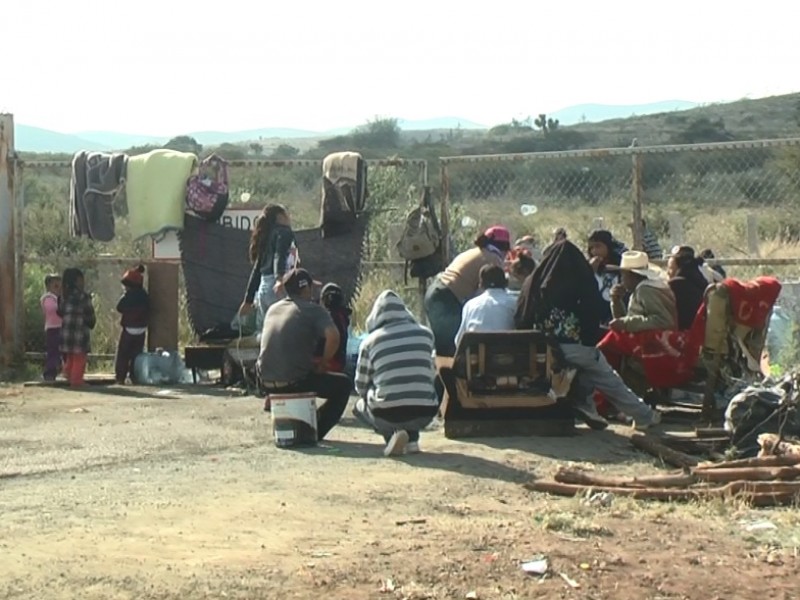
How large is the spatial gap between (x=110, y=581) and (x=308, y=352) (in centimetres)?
491

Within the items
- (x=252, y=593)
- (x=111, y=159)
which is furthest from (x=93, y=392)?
(x=252, y=593)

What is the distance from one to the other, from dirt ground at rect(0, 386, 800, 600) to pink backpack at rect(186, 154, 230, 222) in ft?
15.6

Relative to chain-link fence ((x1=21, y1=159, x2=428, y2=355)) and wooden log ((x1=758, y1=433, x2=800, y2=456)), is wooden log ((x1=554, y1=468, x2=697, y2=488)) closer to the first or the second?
wooden log ((x1=758, y1=433, x2=800, y2=456))

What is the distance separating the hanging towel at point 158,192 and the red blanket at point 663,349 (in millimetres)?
5662

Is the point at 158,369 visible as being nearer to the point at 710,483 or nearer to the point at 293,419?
the point at 293,419

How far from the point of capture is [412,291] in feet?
54.8

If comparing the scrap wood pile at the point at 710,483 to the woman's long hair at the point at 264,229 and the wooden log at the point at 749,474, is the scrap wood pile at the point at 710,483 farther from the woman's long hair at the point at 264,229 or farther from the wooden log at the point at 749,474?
the woman's long hair at the point at 264,229

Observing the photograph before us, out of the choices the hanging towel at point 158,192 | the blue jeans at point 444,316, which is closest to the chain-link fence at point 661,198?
the hanging towel at point 158,192

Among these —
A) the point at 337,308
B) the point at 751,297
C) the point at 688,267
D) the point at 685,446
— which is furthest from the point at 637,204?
the point at 685,446

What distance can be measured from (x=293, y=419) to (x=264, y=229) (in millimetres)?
3638

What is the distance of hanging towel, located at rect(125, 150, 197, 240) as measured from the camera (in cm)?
1644

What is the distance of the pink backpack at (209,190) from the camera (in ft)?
53.8

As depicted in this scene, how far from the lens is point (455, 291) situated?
1397cm

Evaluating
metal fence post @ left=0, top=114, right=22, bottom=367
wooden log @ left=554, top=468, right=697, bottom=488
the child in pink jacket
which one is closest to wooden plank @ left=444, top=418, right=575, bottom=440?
wooden log @ left=554, top=468, right=697, bottom=488
